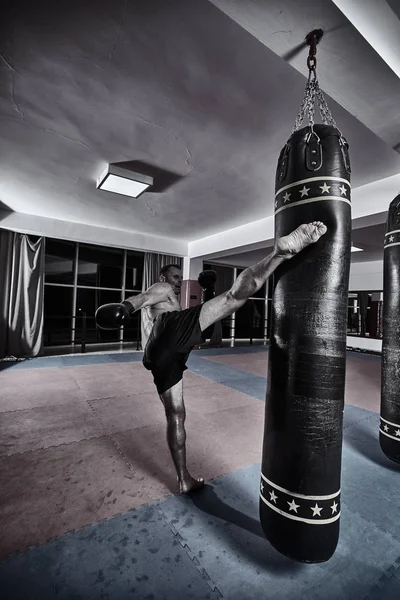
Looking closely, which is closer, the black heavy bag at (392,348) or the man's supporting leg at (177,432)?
the man's supporting leg at (177,432)

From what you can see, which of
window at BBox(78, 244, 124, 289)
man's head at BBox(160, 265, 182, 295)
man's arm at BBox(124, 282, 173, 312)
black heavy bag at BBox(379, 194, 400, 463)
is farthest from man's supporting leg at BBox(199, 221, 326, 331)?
window at BBox(78, 244, 124, 289)

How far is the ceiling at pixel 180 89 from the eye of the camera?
193 centimetres

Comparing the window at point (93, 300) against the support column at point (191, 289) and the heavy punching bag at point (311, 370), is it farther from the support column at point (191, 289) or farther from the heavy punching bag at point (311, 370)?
the heavy punching bag at point (311, 370)

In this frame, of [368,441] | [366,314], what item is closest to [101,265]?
[368,441]

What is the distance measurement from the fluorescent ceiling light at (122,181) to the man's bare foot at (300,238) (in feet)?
12.4

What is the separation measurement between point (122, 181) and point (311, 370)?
14.0ft

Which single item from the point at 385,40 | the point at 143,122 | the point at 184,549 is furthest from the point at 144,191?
the point at 184,549

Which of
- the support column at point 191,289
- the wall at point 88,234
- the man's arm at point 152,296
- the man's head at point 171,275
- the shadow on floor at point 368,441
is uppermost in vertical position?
the wall at point 88,234

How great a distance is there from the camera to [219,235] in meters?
8.11

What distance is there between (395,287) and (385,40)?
5.92ft

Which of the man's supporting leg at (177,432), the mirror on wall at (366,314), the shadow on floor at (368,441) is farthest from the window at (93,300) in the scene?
the mirror on wall at (366,314)

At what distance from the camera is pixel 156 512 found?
192 centimetres

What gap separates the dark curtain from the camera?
6805 millimetres

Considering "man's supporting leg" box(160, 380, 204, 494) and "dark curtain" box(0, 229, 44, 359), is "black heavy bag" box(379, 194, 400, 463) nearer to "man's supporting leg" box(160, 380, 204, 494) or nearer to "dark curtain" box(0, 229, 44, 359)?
"man's supporting leg" box(160, 380, 204, 494)
